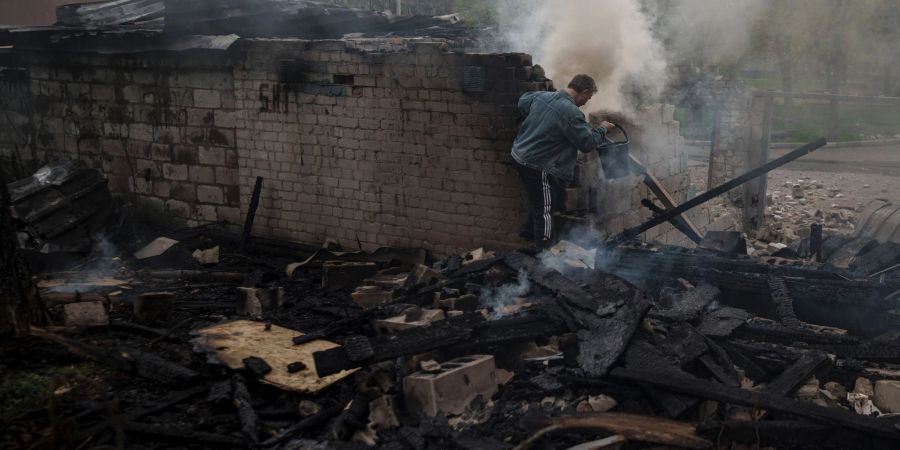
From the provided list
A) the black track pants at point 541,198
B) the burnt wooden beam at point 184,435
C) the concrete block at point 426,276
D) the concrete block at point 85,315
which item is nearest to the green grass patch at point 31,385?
the burnt wooden beam at point 184,435

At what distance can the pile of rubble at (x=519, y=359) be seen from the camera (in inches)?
202

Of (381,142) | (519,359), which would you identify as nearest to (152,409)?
(519,359)

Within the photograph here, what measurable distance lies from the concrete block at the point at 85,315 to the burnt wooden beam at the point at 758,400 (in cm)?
465

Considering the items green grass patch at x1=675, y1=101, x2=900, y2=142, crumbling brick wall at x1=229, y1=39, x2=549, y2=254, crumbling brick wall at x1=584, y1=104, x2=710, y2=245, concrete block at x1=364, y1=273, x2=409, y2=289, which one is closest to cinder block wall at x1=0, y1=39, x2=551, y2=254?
crumbling brick wall at x1=229, y1=39, x2=549, y2=254

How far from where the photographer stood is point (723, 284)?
7203 mm

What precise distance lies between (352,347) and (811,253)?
5.16m

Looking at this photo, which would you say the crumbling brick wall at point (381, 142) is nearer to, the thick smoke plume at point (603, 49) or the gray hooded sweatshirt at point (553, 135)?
the gray hooded sweatshirt at point (553, 135)

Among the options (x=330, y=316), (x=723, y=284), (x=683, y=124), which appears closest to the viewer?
(x=723, y=284)

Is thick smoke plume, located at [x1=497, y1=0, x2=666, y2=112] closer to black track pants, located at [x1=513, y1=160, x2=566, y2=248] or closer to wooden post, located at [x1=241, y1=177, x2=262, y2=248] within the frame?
black track pants, located at [x1=513, y1=160, x2=566, y2=248]

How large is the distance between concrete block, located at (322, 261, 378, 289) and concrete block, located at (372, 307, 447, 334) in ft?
7.17

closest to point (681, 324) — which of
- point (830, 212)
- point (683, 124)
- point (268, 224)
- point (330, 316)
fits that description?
point (330, 316)

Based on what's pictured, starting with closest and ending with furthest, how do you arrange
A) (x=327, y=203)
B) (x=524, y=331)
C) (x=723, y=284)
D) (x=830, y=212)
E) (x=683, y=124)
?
(x=524, y=331) < (x=723, y=284) < (x=327, y=203) < (x=830, y=212) < (x=683, y=124)

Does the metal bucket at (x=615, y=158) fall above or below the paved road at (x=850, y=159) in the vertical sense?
above

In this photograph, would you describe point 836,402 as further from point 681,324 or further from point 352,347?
point 352,347
